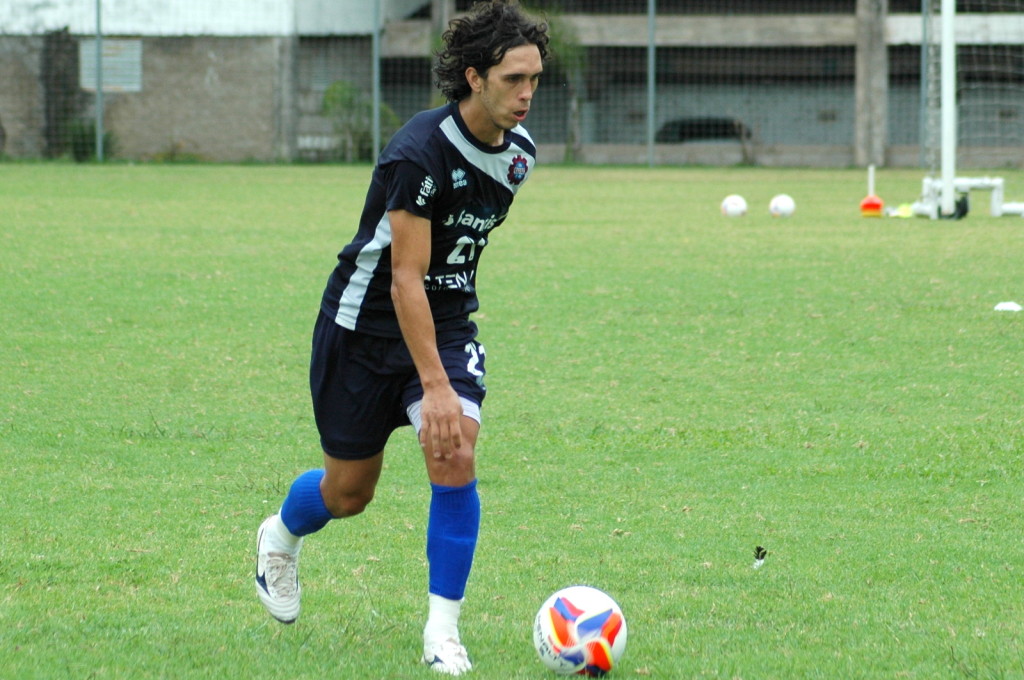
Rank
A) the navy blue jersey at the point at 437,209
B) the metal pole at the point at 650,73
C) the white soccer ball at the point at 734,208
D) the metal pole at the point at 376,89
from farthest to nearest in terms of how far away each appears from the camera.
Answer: the metal pole at the point at 650,73, the metal pole at the point at 376,89, the white soccer ball at the point at 734,208, the navy blue jersey at the point at 437,209

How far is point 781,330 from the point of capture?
9.02m

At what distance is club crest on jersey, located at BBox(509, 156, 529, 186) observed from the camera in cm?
376

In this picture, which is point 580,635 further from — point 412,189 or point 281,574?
point 412,189

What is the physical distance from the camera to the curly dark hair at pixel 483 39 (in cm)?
357

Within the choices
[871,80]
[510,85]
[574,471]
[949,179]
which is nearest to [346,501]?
[510,85]

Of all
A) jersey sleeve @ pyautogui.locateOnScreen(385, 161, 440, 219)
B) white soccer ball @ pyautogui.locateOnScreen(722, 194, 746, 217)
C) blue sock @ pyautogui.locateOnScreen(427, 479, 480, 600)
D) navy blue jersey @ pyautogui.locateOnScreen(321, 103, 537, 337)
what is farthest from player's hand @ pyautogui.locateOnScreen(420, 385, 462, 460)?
white soccer ball @ pyautogui.locateOnScreen(722, 194, 746, 217)

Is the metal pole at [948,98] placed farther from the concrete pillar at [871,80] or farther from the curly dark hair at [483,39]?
the concrete pillar at [871,80]

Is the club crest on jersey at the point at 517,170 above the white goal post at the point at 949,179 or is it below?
below

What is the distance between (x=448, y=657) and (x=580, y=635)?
1.07 ft

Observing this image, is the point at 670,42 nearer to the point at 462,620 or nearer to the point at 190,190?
the point at 190,190

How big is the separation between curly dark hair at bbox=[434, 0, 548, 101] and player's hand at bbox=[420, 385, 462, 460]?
79 cm

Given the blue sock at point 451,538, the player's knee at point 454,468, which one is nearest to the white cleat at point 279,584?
the blue sock at point 451,538

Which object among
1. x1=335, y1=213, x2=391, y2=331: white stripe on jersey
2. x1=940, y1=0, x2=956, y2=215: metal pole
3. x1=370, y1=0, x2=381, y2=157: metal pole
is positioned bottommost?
x1=335, y1=213, x2=391, y2=331: white stripe on jersey

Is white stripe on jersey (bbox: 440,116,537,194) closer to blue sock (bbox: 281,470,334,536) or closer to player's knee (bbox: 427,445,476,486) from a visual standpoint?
player's knee (bbox: 427,445,476,486)
